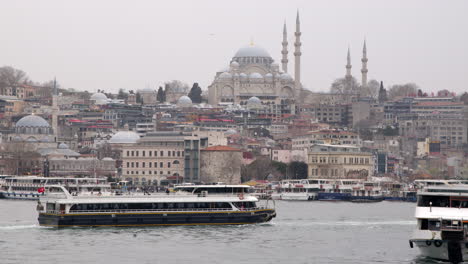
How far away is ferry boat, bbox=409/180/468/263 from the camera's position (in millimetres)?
34656

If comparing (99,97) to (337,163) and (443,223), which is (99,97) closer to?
(337,163)

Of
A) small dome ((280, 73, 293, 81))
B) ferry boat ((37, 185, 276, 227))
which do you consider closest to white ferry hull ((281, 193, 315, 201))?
ferry boat ((37, 185, 276, 227))

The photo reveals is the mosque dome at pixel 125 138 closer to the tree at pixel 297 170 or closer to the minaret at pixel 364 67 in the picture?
the tree at pixel 297 170

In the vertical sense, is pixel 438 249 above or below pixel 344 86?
below

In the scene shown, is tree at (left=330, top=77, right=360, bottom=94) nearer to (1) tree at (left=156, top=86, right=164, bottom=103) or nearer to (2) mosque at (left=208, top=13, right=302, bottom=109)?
(2) mosque at (left=208, top=13, right=302, bottom=109)

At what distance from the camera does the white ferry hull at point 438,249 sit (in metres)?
34.6

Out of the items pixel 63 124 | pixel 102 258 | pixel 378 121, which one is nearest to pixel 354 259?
pixel 102 258

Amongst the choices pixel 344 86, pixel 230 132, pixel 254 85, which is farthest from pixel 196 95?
pixel 230 132

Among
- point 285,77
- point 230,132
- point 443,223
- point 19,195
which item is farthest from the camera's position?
point 285,77

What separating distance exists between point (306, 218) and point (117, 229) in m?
11.4

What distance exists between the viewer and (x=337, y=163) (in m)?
99.0

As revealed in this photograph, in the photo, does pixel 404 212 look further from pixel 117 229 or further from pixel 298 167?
pixel 298 167

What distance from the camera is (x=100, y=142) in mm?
126312

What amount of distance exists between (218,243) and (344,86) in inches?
5141
